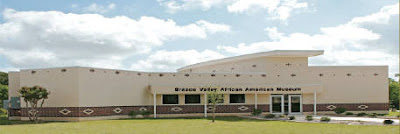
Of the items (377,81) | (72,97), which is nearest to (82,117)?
(72,97)

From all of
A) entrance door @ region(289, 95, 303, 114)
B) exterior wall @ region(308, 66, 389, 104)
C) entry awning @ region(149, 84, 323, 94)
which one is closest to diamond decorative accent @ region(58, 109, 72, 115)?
entry awning @ region(149, 84, 323, 94)

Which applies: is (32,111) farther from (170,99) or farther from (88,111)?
(170,99)

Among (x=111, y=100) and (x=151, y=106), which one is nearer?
(x=111, y=100)

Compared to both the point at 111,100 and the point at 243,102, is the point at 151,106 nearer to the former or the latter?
the point at 111,100

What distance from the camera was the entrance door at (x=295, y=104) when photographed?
32969 mm

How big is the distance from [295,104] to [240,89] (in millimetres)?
5225

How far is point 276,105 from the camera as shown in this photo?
32.9m

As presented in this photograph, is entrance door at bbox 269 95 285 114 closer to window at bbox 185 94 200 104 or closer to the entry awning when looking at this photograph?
the entry awning

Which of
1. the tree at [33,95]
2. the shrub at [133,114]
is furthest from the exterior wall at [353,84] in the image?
the tree at [33,95]

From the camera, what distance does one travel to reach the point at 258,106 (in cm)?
3253

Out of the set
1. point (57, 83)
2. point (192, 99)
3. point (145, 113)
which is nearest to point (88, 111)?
point (57, 83)

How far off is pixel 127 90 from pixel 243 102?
9.51 m

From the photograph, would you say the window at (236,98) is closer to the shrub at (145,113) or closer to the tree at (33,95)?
the shrub at (145,113)

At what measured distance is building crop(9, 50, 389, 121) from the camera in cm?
2750
